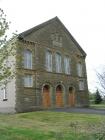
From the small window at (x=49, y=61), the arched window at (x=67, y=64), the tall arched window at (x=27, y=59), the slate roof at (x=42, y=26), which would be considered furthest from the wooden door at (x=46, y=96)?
the slate roof at (x=42, y=26)

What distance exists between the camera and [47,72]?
38.2 meters

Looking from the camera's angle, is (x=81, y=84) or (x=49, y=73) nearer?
(x=49, y=73)

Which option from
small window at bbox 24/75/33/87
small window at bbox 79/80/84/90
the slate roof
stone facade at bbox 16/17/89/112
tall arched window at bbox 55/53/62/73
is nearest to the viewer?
stone facade at bbox 16/17/89/112

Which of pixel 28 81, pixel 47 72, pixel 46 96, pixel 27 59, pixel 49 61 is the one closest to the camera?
pixel 28 81

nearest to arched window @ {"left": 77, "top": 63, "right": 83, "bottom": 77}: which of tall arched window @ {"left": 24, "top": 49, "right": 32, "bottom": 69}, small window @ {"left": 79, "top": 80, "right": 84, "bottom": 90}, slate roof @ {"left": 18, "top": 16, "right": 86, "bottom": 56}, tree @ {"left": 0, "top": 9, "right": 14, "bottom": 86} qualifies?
small window @ {"left": 79, "top": 80, "right": 84, "bottom": 90}

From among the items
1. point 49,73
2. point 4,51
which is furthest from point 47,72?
point 4,51

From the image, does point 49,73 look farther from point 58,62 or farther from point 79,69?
point 79,69

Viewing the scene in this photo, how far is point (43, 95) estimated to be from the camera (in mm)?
37156

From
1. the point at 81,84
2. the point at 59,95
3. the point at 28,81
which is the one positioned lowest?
the point at 59,95

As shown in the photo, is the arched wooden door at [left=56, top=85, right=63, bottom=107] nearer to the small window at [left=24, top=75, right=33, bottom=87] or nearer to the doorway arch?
the doorway arch

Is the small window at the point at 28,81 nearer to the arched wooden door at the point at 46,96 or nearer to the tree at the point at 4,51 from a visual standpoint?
the arched wooden door at the point at 46,96

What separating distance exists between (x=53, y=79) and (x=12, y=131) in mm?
21769

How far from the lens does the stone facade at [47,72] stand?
3491 cm

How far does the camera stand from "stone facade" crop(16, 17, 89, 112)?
115 feet
